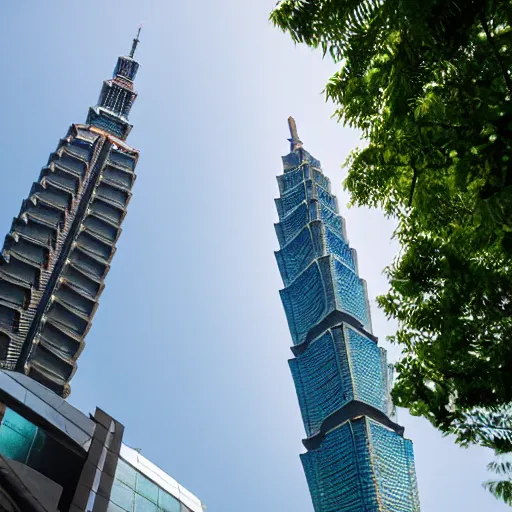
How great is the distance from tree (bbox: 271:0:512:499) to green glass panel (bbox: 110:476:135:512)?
52.2 feet

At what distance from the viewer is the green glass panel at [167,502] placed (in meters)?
23.8

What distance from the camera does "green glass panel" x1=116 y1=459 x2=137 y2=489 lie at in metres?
22.7

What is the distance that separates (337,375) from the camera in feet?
214

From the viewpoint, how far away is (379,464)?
57250 millimetres

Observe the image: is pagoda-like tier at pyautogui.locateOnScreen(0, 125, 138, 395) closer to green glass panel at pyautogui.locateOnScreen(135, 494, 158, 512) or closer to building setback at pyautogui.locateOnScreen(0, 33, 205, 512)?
building setback at pyautogui.locateOnScreen(0, 33, 205, 512)

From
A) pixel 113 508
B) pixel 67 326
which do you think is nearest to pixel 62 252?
pixel 67 326

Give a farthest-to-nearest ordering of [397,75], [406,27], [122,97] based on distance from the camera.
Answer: [122,97] → [397,75] → [406,27]

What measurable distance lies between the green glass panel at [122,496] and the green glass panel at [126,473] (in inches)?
9.1

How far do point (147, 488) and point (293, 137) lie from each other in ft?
288

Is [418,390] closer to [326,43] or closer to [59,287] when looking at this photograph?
[326,43]

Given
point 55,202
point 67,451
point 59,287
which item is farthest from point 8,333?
point 67,451

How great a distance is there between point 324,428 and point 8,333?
37.8 meters

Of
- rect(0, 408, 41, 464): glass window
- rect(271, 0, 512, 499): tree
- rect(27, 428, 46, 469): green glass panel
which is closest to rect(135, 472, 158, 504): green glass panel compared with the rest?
rect(27, 428, 46, 469): green glass panel

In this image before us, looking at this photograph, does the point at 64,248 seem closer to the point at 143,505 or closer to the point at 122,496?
the point at 143,505
